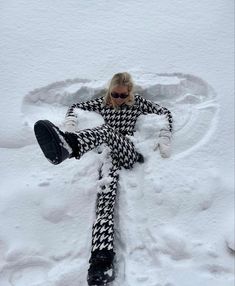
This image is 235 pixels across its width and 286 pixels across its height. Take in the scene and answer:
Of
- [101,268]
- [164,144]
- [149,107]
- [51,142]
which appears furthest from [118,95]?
[101,268]

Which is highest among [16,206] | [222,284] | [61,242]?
[16,206]

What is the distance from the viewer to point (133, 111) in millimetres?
2701

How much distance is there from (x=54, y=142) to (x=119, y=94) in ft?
2.32

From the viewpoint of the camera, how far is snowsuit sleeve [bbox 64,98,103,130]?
263 centimetres

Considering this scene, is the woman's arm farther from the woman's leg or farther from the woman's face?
the woman's leg

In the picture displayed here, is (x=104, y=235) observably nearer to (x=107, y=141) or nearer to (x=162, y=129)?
(x=107, y=141)

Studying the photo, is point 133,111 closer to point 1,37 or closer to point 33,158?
point 33,158

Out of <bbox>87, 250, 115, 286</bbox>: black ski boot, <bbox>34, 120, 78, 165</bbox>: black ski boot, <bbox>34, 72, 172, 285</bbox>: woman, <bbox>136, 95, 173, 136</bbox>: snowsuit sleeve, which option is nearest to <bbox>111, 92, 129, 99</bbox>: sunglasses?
<bbox>34, 72, 172, 285</bbox>: woman

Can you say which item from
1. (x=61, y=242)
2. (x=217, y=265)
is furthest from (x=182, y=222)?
(x=61, y=242)

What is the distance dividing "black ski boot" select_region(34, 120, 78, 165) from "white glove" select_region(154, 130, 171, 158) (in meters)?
0.59

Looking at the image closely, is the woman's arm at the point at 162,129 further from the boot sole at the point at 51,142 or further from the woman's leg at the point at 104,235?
the boot sole at the point at 51,142

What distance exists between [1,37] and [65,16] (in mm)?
512

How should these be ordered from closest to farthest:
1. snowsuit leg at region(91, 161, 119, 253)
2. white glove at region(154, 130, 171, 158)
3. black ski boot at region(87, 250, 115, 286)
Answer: black ski boot at region(87, 250, 115, 286), snowsuit leg at region(91, 161, 119, 253), white glove at region(154, 130, 171, 158)

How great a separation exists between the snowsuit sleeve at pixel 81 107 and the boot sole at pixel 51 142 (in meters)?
0.54
